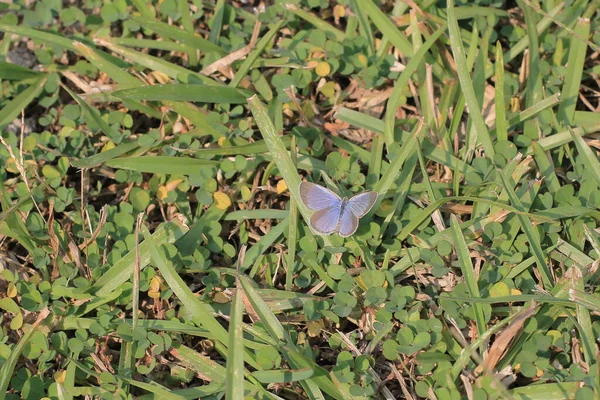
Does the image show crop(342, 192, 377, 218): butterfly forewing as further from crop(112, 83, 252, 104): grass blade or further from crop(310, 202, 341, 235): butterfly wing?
crop(112, 83, 252, 104): grass blade

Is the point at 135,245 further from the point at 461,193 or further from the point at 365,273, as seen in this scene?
the point at 461,193

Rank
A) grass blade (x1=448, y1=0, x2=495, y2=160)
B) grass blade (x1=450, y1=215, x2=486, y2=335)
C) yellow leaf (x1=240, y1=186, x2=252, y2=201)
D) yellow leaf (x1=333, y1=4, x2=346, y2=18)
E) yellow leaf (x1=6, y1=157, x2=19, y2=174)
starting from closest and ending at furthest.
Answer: grass blade (x1=450, y1=215, x2=486, y2=335)
grass blade (x1=448, y1=0, x2=495, y2=160)
yellow leaf (x1=240, y1=186, x2=252, y2=201)
yellow leaf (x1=6, y1=157, x2=19, y2=174)
yellow leaf (x1=333, y1=4, x2=346, y2=18)

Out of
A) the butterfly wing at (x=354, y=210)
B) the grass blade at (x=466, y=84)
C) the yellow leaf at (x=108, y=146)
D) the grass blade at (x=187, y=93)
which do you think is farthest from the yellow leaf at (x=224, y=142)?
the grass blade at (x=466, y=84)

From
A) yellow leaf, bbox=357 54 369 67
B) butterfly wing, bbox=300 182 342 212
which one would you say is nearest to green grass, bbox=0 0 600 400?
yellow leaf, bbox=357 54 369 67

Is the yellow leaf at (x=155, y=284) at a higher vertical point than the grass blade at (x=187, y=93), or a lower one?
lower

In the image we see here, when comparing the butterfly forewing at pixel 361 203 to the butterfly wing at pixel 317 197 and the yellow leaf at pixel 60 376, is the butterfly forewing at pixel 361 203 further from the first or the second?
the yellow leaf at pixel 60 376

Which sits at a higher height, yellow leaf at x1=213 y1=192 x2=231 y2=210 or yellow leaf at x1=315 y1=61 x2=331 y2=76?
yellow leaf at x1=315 y1=61 x2=331 y2=76

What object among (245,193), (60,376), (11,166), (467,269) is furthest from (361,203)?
(11,166)
